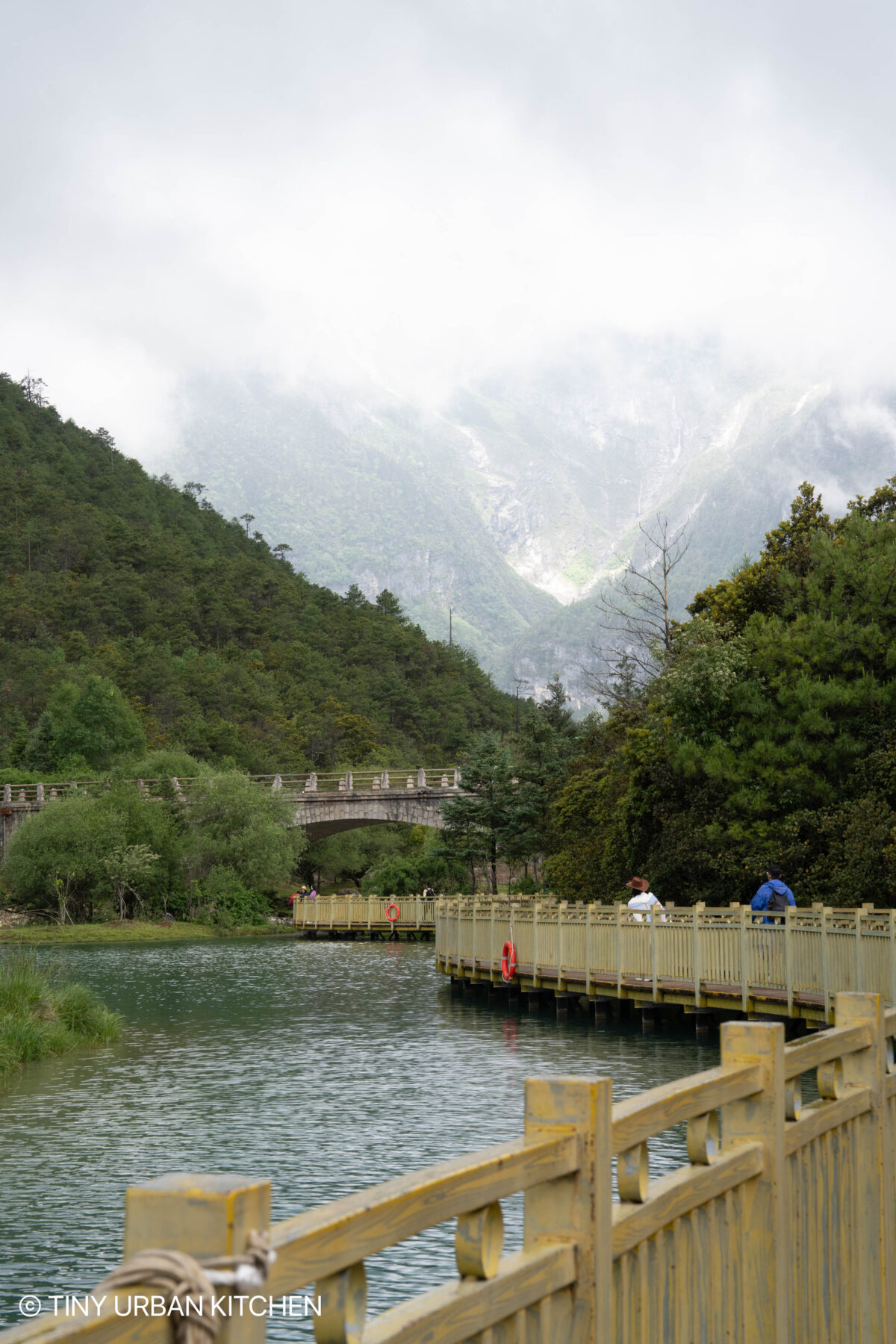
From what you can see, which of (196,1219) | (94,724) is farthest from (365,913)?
(196,1219)

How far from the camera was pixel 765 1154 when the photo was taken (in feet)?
14.9

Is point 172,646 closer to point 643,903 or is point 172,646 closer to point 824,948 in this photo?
point 643,903

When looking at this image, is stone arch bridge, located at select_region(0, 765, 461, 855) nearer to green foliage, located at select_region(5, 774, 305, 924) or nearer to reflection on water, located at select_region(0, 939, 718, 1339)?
green foliage, located at select_region(5, 774, 305, 924)

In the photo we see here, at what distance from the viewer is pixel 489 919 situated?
30.7 meters

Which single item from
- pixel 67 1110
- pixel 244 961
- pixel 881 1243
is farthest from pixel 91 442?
pixel 881 1243

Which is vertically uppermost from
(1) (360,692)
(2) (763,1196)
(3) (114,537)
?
(3) (114,537)

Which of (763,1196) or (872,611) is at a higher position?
(872,611)

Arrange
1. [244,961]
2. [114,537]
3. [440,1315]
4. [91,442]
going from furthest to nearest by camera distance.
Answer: [91,442]
[114,537]
[244,961]
[440,1315]

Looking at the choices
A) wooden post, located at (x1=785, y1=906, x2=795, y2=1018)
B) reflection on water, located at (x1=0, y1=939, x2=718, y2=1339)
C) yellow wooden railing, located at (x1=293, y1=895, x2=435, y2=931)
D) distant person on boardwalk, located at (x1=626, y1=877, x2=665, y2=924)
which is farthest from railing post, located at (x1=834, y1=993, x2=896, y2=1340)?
yellow wooden railing, located at (x1=293, y1=895, x2=435, y2=931)

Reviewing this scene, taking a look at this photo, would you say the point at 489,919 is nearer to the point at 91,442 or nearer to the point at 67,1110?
the point at 67,1110

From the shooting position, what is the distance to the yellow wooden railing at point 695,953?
Answer: 17984 millimetres

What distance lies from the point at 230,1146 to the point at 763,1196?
9.99 metres

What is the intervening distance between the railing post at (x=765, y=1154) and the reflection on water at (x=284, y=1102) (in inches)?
170

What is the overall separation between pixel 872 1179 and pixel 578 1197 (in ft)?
9.72
